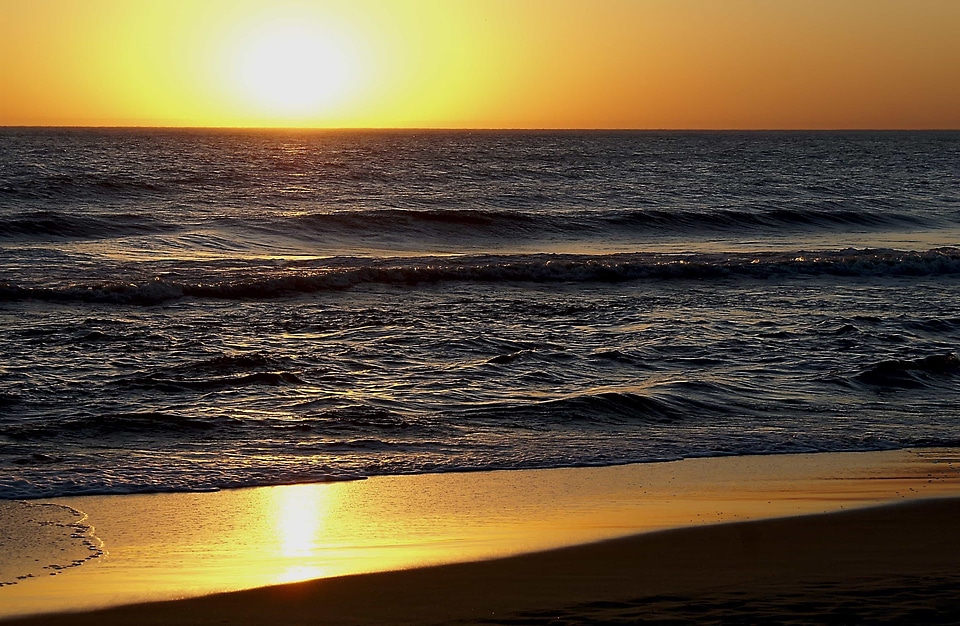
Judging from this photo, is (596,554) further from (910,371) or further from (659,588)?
(910,371)

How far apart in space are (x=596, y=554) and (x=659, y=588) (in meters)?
0.65

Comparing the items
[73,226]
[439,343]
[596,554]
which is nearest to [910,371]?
[439,343]

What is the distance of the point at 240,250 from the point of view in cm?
Result: 2561

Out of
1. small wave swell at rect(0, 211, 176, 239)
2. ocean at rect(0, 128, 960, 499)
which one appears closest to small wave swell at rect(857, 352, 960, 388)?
ocean at rect(0, 128, 960, 499)

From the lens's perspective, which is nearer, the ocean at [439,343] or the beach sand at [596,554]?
the beach sand at [596,554]

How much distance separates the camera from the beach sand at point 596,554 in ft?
15.7

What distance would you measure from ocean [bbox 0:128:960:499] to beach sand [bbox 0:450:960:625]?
73 cm

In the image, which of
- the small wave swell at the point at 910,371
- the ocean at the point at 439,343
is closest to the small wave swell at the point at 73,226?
the ocean at the point at 439,343

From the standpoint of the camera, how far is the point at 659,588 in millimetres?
5125

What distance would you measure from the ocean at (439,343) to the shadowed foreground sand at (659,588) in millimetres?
2235

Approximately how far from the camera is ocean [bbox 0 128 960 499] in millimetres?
8391

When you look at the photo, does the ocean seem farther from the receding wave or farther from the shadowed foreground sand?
the shadowed foreground sand

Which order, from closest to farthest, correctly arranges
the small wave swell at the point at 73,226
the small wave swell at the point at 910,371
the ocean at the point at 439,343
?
1. the ocean at the point at 439,343
2. the small wave swell at the point at 910,371
3. the small wave swell at the point at 73,226

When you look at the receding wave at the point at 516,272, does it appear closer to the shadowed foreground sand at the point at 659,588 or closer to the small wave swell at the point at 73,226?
the small wave swell at the point at 73,226
